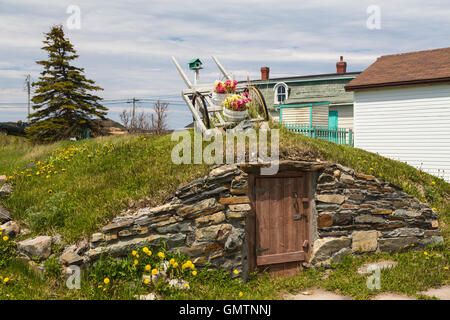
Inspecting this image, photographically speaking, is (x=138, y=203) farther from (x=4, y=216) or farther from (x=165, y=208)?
(x=4, y=216)

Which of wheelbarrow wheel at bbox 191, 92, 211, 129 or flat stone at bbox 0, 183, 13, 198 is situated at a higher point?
wheelbarrow wheel at bbox 191, 92, 211, 129

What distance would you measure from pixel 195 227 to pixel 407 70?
1264 cm

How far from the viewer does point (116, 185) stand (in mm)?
7449

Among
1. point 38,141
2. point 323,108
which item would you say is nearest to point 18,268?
point 38,141

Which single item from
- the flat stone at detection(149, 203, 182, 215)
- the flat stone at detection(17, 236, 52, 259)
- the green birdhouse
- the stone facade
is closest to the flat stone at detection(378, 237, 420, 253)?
the stone facade

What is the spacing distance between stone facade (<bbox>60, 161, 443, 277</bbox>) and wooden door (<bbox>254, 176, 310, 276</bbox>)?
23 centimetres

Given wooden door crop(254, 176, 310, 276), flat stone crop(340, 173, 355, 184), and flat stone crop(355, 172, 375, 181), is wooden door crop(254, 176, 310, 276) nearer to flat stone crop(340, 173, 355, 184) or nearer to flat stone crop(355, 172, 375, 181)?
flat stone crop(340, 173, 355, 184)

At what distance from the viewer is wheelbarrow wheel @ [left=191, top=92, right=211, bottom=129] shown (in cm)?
878

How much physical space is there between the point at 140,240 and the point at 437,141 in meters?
11.6

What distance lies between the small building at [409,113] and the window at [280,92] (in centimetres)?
880

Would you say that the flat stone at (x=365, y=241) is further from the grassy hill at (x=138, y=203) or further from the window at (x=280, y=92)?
the window at (x=280, y=92)

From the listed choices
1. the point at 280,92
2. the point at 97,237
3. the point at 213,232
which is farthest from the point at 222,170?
the point at 280,92

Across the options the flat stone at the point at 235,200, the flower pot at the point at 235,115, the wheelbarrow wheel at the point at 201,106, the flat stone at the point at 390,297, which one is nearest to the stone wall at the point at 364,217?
the flat stone at the point at 390,297

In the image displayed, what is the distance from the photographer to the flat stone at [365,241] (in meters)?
7.92
